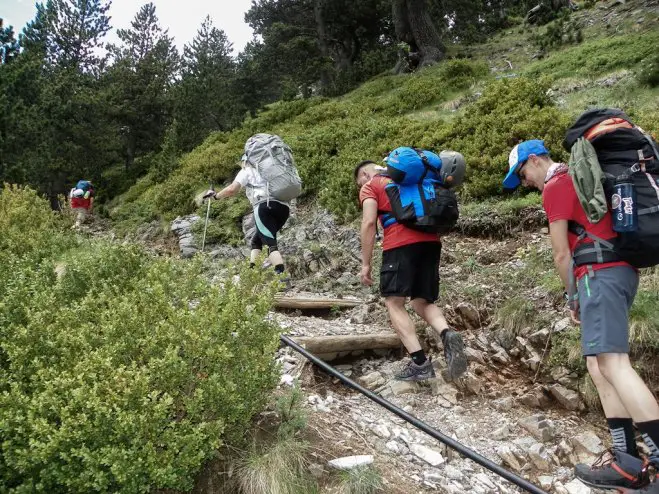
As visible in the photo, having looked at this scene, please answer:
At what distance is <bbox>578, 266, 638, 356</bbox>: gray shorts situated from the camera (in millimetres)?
2986

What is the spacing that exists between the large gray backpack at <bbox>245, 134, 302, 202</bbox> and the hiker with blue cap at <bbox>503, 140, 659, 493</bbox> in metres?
4.31

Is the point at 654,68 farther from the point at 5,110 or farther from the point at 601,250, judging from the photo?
the point at 5,110

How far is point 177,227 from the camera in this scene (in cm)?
1302

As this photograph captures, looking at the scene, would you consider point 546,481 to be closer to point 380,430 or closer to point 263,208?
point 380,430

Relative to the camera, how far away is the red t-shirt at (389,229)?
4727mm

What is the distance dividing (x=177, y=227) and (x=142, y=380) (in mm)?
10657

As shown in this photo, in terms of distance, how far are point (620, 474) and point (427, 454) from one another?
127 centimetres

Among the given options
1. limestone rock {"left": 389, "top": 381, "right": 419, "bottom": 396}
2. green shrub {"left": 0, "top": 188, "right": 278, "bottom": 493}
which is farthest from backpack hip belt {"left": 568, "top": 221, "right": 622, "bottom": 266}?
limestone rock {"left": 389, "top": 381, "right": 419, "bottom": 396}

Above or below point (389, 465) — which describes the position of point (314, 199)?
above

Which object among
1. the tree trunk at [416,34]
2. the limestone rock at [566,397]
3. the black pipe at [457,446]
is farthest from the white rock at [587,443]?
the tree trunk at [416,34]

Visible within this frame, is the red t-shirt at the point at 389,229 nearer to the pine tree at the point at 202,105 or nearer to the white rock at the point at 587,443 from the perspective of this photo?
the white rock at the point at 587,443

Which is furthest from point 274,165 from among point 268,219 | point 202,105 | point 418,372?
point 202,105

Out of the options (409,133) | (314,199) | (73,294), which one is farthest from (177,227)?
(73,294)

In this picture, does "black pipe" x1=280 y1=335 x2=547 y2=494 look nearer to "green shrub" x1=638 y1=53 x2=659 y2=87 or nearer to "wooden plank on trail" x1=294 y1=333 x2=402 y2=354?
"wooden plank on trail" x1=294 y1=333 x2=402 y2=354
